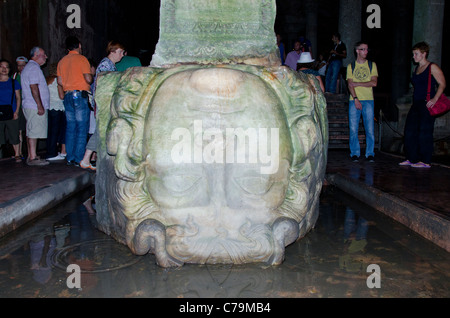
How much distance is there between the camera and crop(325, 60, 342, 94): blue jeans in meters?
9.89

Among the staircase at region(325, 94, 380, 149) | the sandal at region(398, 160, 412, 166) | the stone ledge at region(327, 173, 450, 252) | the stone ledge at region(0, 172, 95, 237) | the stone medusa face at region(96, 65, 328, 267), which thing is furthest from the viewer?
the staircase at region(325, 94, 380, 149)

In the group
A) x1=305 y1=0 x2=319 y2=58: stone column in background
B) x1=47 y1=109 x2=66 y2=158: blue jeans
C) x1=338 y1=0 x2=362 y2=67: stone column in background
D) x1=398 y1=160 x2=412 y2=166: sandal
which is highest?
x1=305 y1=0 x2=319 y2=58: stone column in background

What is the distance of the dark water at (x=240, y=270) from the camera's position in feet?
6.51

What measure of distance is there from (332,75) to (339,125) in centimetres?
167

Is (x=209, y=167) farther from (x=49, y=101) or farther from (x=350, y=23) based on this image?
(x=350, y=23)

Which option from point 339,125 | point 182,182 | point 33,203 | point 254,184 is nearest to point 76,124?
point 33,203

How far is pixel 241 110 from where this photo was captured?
7.89ft

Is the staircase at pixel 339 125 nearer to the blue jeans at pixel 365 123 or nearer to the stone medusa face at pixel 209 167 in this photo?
the blue jeans at pixel 365 123

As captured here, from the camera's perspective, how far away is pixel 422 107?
5.27 meters

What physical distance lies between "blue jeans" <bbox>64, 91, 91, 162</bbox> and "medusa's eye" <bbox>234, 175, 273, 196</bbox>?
3812 mm

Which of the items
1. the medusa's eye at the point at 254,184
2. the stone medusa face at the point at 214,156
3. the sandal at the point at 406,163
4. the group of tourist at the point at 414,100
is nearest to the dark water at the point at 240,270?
the stone medusa face at the point at 214,156

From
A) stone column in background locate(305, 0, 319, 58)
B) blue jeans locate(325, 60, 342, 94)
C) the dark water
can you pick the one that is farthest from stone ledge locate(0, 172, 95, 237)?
stone column in background locate(305, 0, 319, 58)

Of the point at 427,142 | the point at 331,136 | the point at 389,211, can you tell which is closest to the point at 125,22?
the point at 331,136

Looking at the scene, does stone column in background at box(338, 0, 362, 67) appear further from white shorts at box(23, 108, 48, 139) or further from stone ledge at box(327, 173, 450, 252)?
white shorts at box(23, 108, 48, 139)
